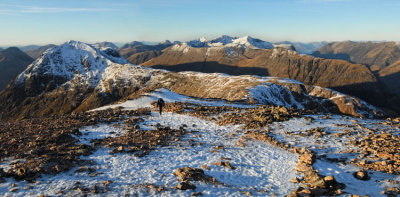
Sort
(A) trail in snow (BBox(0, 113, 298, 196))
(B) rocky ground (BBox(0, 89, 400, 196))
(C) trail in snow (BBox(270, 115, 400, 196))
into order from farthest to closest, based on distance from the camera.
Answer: (C) trail in snow (BBox(270, 115, 400, 196)), (B) rocky ground (BBox(0, 89, 400, 196)), (A) trail in snow (BBox(0, 113, 298, 196))

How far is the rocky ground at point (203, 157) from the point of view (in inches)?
560

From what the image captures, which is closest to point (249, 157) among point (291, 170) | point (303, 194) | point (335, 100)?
point (291, 170)

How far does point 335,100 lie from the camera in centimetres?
16600

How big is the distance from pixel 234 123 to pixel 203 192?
52.4ft

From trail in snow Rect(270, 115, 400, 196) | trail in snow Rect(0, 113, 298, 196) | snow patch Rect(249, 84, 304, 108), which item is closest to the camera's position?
trail in snow Rect(0, 113, 298, 196)

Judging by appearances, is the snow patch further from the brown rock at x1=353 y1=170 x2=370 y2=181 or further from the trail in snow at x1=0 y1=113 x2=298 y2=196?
the brown rock at x1=353 y1=170 x2=370 y2=181

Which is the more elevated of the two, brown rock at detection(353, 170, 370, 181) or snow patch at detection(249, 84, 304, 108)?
brown rock at detection(353, 170, 370, 181)

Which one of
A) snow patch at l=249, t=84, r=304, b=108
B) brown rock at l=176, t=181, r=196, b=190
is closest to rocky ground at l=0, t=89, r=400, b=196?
brown rock at l=176, t=181, r=196, b=190

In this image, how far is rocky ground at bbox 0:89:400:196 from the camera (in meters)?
14.2

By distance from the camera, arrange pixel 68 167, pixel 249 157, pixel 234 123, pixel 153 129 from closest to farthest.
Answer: pixel 68 167 < pixel 249 157 < pixel 153 129 < pixel 234 123

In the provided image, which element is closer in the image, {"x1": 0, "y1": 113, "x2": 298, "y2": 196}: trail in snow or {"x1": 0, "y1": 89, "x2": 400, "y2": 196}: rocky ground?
{"x1": 0, "y1": 113, "x2": 298, "y2": 196}: trail in snow

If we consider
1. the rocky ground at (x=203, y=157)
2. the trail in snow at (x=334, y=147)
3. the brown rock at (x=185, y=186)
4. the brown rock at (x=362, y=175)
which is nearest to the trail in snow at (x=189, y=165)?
the rocky ground at (x=203, y=157)

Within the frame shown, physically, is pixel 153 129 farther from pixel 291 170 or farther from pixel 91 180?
pixel 291 170

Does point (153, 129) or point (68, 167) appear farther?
point (153, 129)
